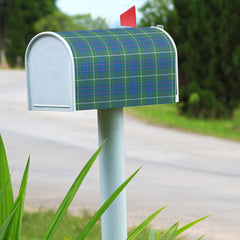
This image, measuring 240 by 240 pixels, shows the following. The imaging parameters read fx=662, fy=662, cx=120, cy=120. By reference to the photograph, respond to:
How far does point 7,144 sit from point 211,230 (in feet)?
21.6

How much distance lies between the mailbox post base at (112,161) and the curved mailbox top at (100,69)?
0.20 m

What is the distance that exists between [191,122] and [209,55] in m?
1.57

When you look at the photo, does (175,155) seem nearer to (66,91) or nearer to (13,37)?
(66,91)

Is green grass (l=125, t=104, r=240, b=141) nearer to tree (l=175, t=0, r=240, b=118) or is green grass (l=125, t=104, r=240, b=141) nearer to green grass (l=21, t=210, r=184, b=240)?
tree (l=175, t=0, r=240, b=118)

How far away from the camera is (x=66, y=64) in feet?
10.5

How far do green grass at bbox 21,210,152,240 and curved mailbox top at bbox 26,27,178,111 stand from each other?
2.15 m

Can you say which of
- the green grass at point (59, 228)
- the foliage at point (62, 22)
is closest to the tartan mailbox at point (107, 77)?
the green grass at point (59, 228)

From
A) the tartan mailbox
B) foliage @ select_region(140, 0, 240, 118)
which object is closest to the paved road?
foliage @ select_region(140, 0, 240, 118)

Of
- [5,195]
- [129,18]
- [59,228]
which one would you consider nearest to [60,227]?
[59,228]

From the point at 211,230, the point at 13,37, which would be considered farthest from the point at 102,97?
the point at 13,37

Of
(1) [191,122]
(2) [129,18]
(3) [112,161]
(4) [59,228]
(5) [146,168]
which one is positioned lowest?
(1) [191,122]

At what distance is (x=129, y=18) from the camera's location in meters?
3.64

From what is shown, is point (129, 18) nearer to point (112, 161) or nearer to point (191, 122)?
point (112, 161)

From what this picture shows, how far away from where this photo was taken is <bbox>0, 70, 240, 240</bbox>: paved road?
6516 millimetres
